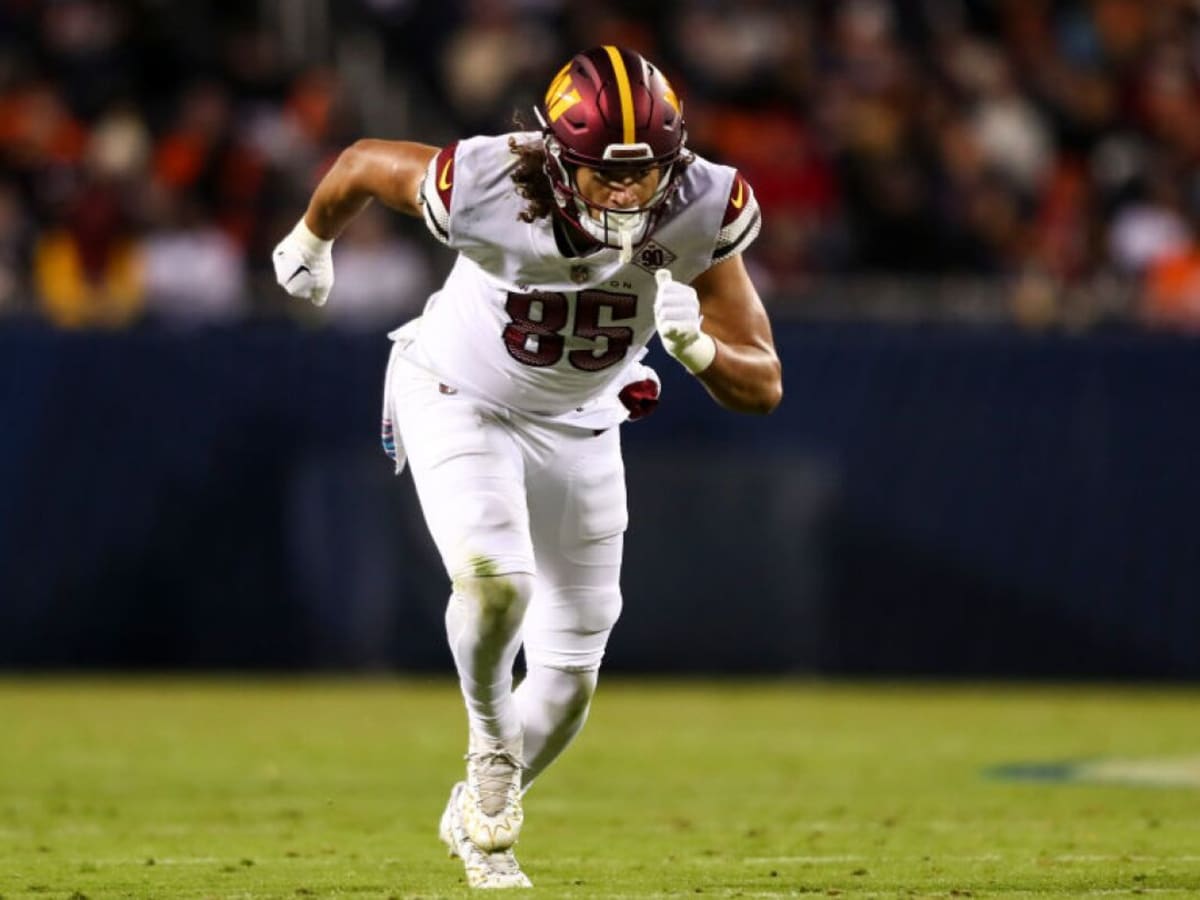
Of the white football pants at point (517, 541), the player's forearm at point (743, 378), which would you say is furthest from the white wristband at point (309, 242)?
the player's forearm at point (743, 378)

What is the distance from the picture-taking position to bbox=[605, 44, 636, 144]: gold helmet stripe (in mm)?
5930

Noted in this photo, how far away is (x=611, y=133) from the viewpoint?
5.93 meters

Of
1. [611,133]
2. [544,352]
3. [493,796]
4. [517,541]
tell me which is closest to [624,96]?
[611,133]

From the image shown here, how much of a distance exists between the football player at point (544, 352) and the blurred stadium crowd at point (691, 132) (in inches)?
283

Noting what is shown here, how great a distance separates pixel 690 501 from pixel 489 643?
302 inches

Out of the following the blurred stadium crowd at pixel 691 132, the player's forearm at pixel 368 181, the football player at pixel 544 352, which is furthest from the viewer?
the blurred stadium crowd at pixel 691 132

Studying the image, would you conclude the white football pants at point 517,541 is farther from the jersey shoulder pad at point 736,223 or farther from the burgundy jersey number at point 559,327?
the jersey shoulder pad at point 736,223

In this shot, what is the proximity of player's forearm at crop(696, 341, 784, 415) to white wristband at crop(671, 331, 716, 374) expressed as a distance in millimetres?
30

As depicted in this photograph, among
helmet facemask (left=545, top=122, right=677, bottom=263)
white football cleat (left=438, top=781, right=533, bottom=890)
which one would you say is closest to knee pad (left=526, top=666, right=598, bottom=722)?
white football cleat (left=438, top=781, right=533, bottom=890)

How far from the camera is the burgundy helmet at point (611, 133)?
233 inches

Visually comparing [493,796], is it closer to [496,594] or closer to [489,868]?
[489,868]

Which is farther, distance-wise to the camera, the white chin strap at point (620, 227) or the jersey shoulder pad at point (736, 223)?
the jersey shoulder pad at point (736, 223)

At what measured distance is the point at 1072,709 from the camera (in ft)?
42.3

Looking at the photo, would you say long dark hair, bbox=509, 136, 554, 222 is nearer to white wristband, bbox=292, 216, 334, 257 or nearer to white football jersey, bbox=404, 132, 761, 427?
white football jersey, bbox=404, 132, 761, 427
